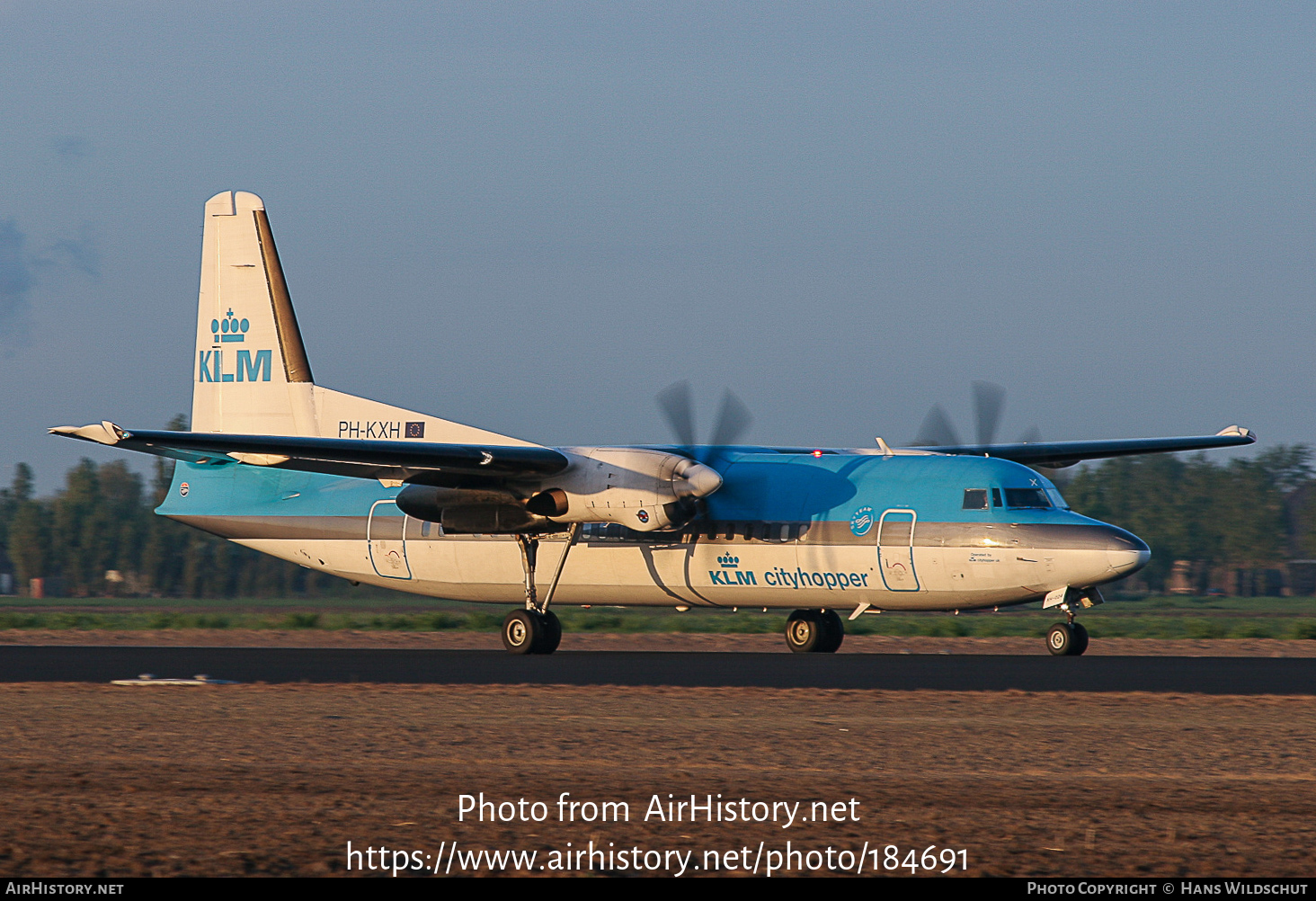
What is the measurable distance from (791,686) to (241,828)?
10.3m

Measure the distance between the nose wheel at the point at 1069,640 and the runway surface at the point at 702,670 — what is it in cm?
35

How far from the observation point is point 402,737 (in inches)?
540

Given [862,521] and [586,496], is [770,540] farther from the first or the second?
[586,496]

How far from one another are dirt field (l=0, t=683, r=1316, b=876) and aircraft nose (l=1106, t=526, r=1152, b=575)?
5.02 m

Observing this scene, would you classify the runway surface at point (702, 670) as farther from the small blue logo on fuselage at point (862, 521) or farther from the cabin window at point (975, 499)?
the cabin window at point (975, 499)

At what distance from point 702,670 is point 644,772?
989 cm

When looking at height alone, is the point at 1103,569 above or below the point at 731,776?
above

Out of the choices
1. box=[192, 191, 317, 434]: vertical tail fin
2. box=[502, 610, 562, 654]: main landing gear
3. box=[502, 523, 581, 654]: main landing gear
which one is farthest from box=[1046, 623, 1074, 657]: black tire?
box=[192, 191, 317, 434]: vertical tail fin

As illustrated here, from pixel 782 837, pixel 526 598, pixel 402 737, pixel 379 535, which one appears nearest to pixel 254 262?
pixel 379 535

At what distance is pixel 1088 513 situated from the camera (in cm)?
9244

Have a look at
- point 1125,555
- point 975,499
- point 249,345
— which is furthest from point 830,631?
point 249,345

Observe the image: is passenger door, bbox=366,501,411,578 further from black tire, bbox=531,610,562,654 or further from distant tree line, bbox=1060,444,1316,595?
distant tree line, bbox=1060,444,1316,595

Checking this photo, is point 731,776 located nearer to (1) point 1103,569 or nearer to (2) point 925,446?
(1) point 1103,569
